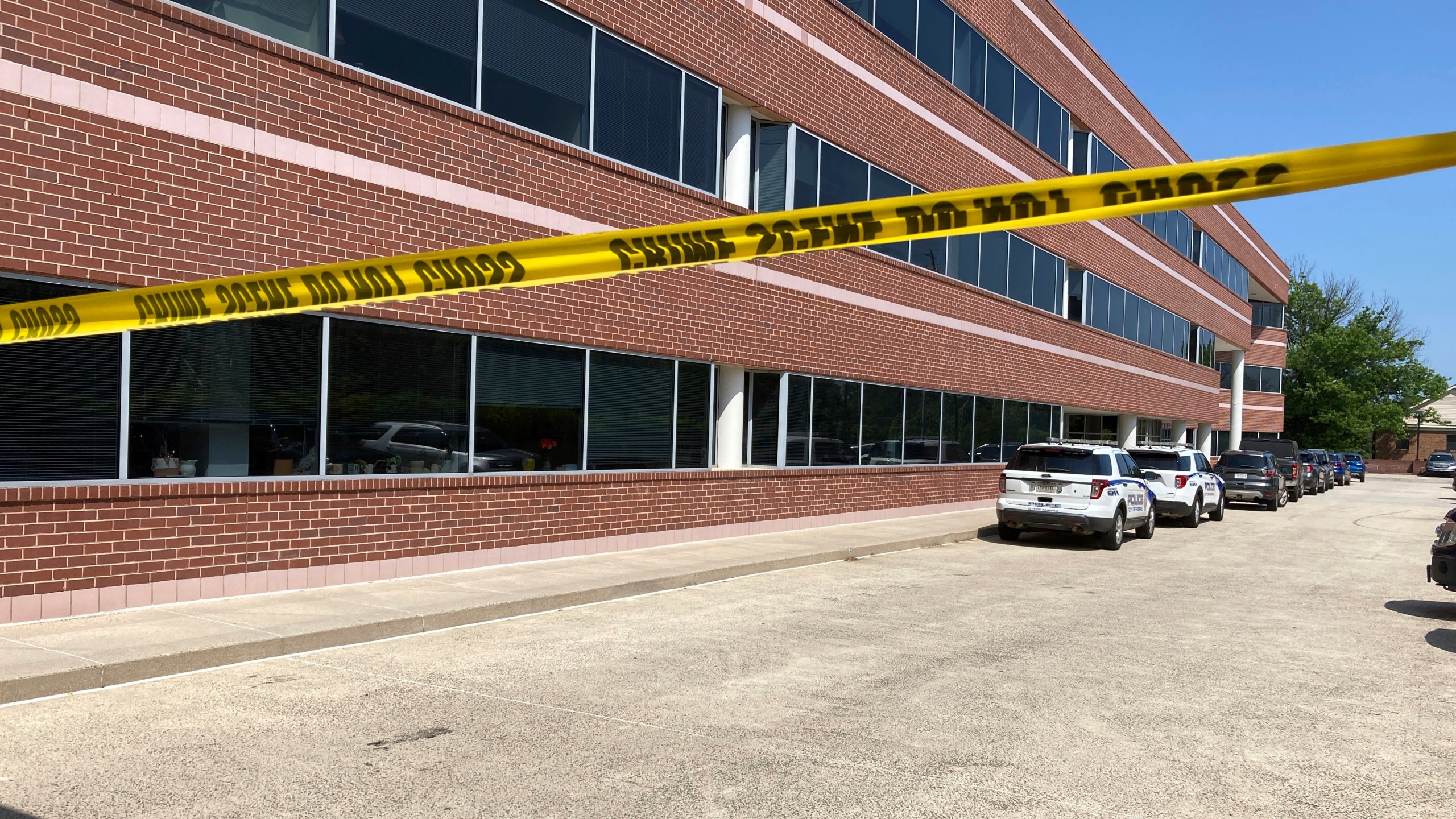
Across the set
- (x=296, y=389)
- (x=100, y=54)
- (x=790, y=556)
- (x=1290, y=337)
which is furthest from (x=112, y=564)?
(x=1290, y=337)

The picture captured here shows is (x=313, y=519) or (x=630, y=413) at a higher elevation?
(x=630, y=413)

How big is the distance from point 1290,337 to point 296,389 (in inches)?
3950

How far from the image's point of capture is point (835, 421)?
2138 cm

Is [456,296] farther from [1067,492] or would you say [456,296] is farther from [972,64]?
[972,64]

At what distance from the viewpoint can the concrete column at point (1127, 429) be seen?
41219mm

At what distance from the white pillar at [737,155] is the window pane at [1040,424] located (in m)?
15.2

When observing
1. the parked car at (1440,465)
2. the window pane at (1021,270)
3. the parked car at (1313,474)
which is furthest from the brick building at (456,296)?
the parked car at (1440,465)

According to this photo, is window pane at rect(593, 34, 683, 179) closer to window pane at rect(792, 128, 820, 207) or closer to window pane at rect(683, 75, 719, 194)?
window pane at rect(683, 75, 719, 194)

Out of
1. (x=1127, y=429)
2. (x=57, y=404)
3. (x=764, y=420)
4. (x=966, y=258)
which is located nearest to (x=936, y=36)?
(x=966, y=258)

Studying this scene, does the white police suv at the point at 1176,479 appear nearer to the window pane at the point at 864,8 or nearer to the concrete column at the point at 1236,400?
the window pane at the point at 864,8

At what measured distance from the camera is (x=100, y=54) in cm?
962

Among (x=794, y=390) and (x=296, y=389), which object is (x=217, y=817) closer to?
(x=296, y=389)

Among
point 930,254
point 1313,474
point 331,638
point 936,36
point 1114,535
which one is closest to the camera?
point 331,638

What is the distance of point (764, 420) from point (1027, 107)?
49.7ft
